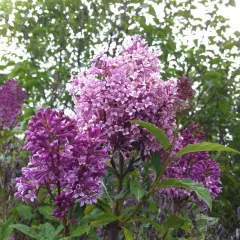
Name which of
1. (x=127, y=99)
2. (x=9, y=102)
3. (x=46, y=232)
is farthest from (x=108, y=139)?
(x=9, y=102)

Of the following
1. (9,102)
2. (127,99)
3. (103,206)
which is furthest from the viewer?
(9,102)

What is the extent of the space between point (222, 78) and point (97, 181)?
3.42 m

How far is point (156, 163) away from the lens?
1.83 m

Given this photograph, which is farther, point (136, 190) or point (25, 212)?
point (25, 212)

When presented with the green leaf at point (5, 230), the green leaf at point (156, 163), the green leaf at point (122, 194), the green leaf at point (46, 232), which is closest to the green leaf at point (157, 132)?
the green leaf at point (156, 163)

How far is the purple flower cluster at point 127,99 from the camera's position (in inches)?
69.2

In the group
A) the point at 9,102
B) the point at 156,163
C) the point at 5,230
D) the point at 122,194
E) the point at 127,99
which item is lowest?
the point at 5,230

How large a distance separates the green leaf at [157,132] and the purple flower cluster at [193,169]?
40 centimetres

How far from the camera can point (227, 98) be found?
460 centimetres

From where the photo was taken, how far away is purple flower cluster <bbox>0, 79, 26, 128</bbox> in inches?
131

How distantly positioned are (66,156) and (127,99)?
340 millimetres

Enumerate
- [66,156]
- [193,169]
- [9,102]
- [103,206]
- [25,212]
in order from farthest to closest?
[9,102]
[25,212]
[193,169]
[103,206]
[66,156]

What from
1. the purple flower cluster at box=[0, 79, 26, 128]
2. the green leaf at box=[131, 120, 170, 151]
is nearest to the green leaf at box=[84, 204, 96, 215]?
the green leaf at box=[131, 120, 170, 151]

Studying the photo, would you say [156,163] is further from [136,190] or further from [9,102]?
[9,102]
